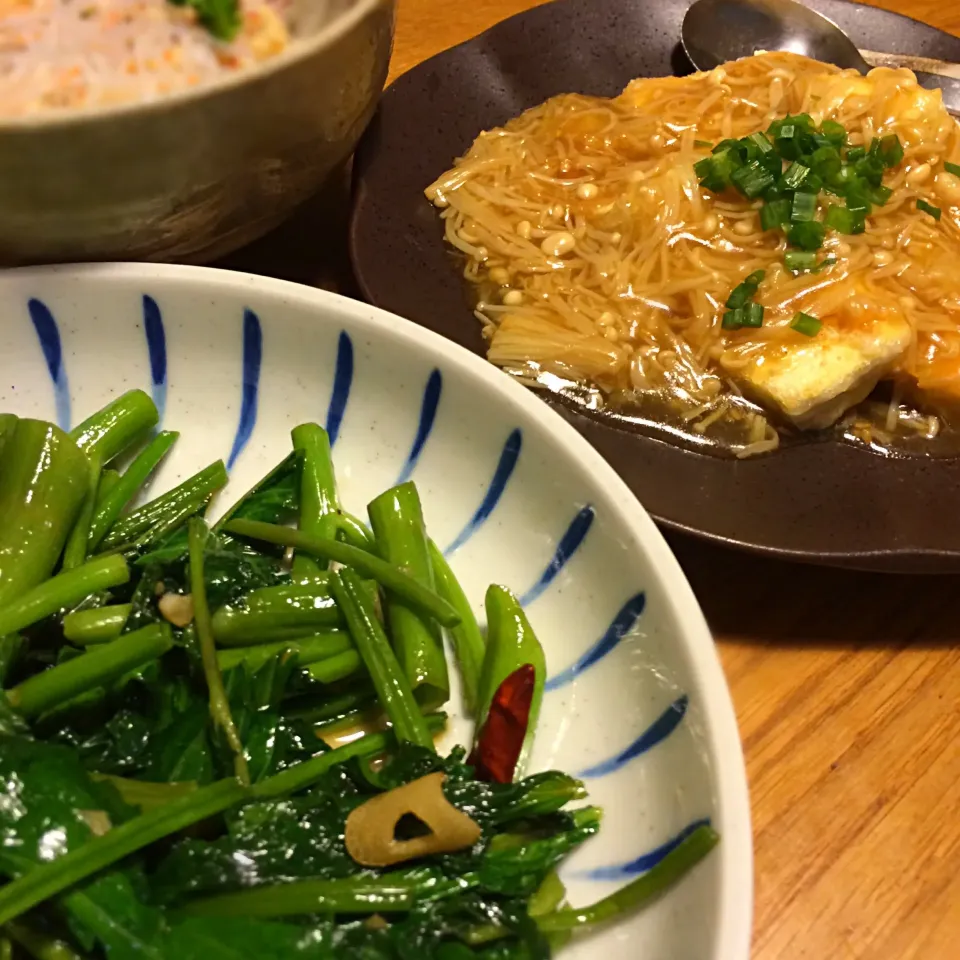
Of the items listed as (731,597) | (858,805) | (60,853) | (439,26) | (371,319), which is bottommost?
(858,805)

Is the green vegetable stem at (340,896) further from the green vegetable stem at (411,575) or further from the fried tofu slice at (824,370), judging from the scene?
the fried tofu slice at (824,370)

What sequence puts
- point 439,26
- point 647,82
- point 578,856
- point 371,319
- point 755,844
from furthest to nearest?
point 439,26 < point 647,82 < point 371,319 < point 755,844 < point 578,856

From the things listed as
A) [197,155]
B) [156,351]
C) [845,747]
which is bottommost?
[845,747]

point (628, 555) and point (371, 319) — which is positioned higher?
point (371, 319)

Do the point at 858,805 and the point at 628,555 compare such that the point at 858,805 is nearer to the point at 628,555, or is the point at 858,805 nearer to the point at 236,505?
the point at 628,555

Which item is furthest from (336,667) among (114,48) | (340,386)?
(114,48)

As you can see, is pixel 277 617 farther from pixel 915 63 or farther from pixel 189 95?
pixel 915 63

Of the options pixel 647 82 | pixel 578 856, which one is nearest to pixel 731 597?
pixel 578 856
